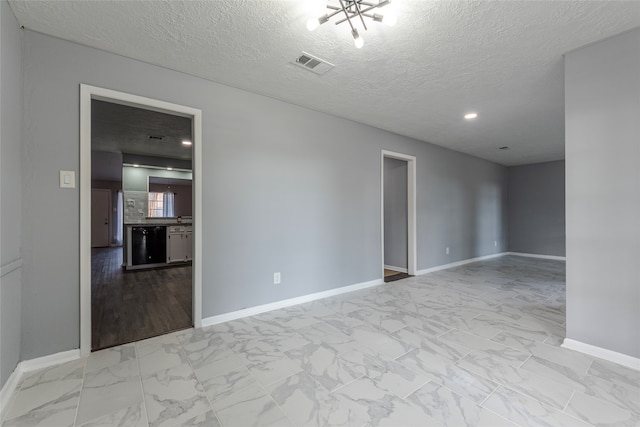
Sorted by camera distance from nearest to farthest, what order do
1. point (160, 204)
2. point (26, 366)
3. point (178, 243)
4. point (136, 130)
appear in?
point (26, 366) < point (136, 130) < point (178, 243) < point (160, 204)

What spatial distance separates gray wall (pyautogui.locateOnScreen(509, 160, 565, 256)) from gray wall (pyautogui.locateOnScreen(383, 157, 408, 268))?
4.54 m

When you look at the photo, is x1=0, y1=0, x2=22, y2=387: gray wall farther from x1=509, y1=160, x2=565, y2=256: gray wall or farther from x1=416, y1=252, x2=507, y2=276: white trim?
x1=509, y1=160, x2=565, y2=256: gray wall

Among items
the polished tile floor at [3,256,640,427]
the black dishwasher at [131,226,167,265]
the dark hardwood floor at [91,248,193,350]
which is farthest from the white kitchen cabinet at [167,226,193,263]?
the polished tile floor at [3,256,640,427]

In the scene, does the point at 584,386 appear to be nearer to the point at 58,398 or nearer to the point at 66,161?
the point at 58,398

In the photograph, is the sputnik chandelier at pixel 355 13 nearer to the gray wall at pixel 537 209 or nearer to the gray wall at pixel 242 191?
the gray wall at pixel 242 191

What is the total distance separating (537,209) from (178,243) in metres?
9.11

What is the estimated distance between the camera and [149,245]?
5660 mm

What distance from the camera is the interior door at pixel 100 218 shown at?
30.6 feet

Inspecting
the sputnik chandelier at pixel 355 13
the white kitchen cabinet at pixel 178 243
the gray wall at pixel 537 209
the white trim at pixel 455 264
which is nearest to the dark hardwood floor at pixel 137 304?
the white kitchen cabinet at pixel 178 243

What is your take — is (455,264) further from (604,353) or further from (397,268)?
(604,353)

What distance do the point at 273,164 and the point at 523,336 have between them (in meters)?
3.05

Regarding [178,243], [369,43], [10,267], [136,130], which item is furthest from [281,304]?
[178,243]

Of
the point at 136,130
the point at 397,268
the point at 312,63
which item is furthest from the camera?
the point at 397,268

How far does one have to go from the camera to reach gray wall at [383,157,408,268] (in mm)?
5215
